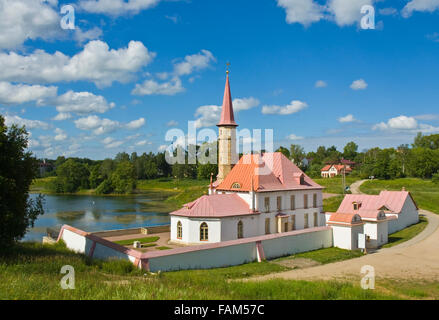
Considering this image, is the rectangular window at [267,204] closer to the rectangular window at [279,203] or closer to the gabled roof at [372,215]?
the rectangular window at [279,203]

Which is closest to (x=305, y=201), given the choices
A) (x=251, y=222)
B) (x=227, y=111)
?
(x=251, y=222)

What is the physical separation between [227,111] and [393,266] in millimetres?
17079

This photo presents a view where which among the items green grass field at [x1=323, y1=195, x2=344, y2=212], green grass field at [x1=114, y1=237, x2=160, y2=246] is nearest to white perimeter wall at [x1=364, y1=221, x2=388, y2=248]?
green grass field at [x1=323, y1=195, x2=344, y2=212]

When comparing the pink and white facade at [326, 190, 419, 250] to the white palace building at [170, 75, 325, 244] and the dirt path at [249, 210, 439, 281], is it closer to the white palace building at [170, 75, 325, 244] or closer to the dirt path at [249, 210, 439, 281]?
the dirt path at [249, 210, 439, 281]

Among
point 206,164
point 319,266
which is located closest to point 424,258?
point 319,266

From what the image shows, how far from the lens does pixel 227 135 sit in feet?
98.0

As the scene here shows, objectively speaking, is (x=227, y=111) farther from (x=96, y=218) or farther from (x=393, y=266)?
(x=96, y=218)

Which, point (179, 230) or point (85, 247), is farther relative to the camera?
point (179, 230)

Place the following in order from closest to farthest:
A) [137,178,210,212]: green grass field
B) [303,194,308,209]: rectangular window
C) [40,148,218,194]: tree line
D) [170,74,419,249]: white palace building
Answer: [170,74,419,249]: white palace building, [303,194,308,209]: rectangular window, [137,178,210,212]: green grass field, [40,148,218,194]: tree line

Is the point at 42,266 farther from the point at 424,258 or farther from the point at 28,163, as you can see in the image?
the point at 424,258

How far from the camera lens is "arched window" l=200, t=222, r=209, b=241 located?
23484 mm

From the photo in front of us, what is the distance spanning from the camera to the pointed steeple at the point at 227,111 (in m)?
29.8

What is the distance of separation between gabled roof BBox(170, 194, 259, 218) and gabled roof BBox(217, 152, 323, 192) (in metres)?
1.31
